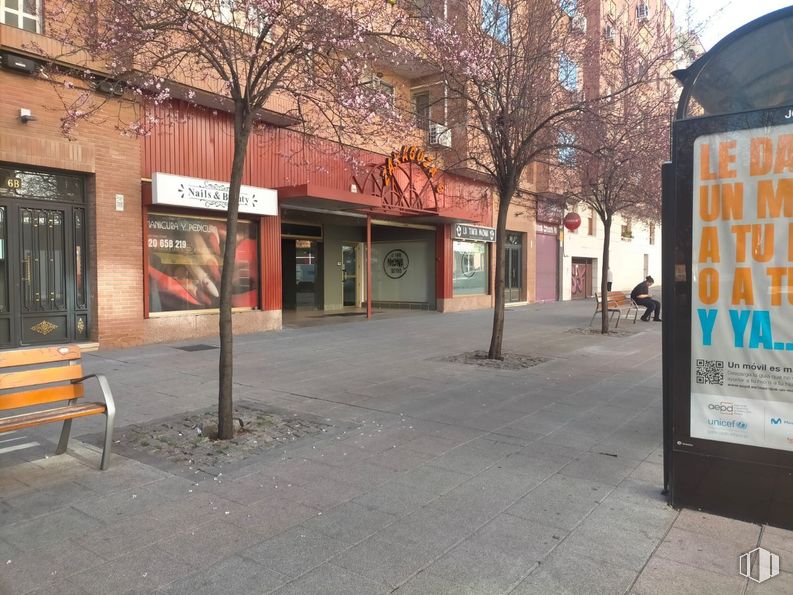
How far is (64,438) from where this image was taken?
4.75 m

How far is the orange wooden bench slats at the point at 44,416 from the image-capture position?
404 cm

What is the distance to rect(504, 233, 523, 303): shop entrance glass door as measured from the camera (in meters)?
23.9

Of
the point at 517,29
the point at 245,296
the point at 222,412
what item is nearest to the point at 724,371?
the point at 222,412

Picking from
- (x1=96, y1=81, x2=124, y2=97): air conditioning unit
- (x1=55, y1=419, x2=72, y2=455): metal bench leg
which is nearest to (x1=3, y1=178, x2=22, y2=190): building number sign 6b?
(x1=96, y1=81, x2=124, y2=97): air conditioning unit

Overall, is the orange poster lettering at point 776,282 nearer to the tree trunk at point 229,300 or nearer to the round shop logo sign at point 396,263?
the tree trunk at point 229,300

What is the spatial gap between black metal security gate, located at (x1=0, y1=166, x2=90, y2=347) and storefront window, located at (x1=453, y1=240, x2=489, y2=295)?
1314 centimetres

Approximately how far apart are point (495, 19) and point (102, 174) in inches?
284

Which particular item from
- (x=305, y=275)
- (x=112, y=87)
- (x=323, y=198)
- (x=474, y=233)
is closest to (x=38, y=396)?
(x=112, y=87)

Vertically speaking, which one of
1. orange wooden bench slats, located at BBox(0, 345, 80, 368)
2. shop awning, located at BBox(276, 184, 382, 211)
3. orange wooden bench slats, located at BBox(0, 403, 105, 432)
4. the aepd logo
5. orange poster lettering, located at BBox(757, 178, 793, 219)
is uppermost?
shop awning, located at BBox(276, 184, 382, 211)

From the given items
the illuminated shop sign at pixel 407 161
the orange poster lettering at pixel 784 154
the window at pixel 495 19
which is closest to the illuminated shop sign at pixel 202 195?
the illuminated shop sign at pixel 407 161

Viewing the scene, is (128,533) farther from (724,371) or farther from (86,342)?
(86,342)

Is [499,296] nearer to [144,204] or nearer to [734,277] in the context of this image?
[734,277]

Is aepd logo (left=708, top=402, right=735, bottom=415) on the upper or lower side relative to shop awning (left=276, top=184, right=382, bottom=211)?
lower

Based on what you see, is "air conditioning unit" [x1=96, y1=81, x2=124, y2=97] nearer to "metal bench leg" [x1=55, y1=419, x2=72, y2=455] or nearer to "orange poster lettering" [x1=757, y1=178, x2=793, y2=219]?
"metal bench leg" [x1=55, y1=419, x2=72, y2=455]
